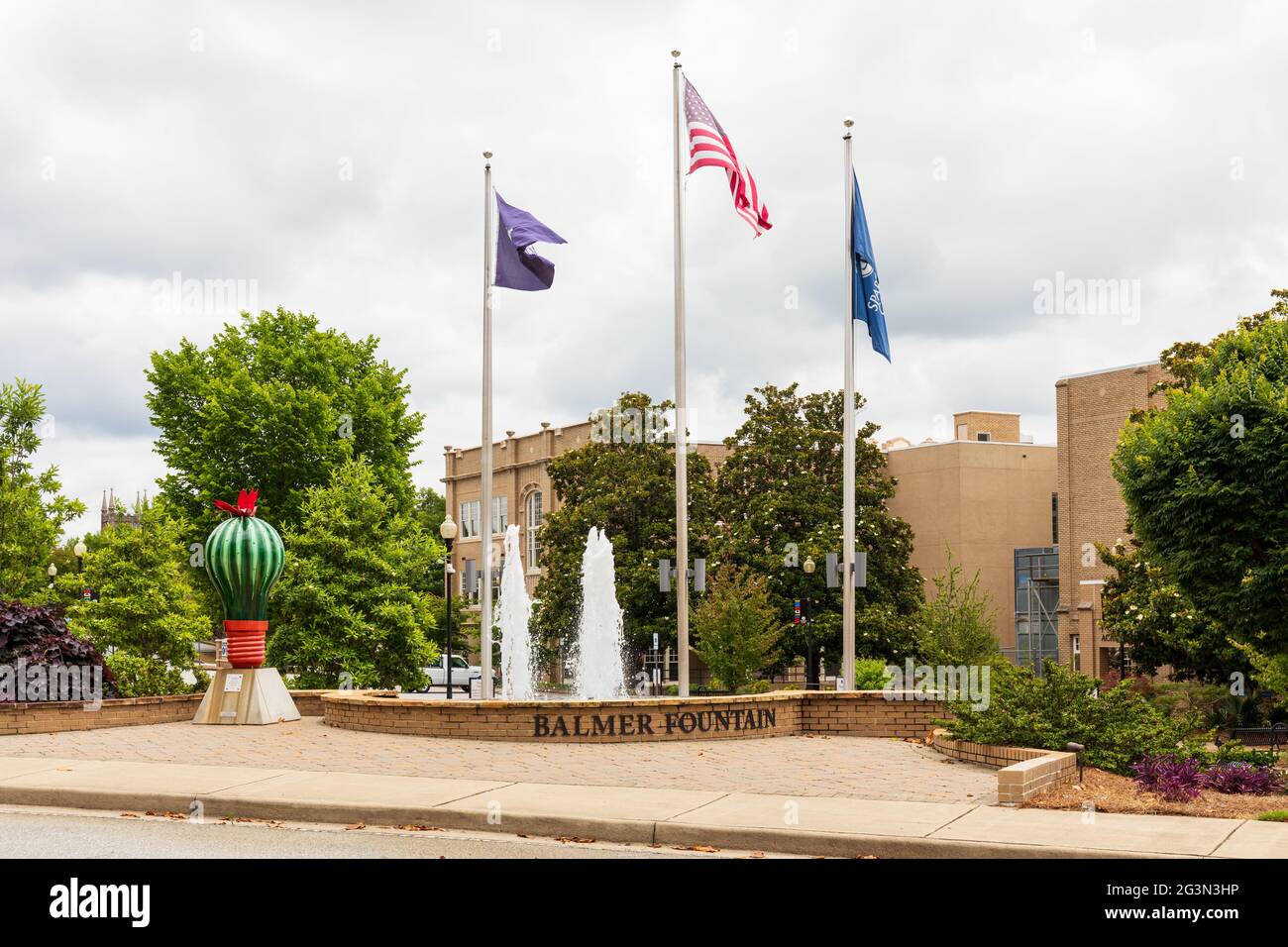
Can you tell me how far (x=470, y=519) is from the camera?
72188 millimetres

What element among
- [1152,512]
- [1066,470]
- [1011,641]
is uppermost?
[1066,470]

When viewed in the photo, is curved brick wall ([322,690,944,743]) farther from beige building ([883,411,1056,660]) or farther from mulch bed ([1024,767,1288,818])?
beige building ([883,411,1056,660])

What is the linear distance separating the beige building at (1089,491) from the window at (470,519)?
1297 inches

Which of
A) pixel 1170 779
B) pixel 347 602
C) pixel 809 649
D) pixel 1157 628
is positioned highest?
pixel 347 602

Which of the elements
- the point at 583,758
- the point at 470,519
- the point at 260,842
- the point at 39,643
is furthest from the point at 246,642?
the point at 470,519

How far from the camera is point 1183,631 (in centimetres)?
2828

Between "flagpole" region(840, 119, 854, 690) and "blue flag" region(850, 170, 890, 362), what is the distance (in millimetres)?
62

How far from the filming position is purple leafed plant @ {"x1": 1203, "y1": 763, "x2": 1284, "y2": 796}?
11711mm

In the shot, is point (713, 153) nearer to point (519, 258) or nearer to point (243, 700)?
point (519, 258)

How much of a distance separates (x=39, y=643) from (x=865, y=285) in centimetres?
1401

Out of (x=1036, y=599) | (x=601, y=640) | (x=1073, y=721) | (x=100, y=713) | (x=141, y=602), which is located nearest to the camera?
(x=1073, y=721)
